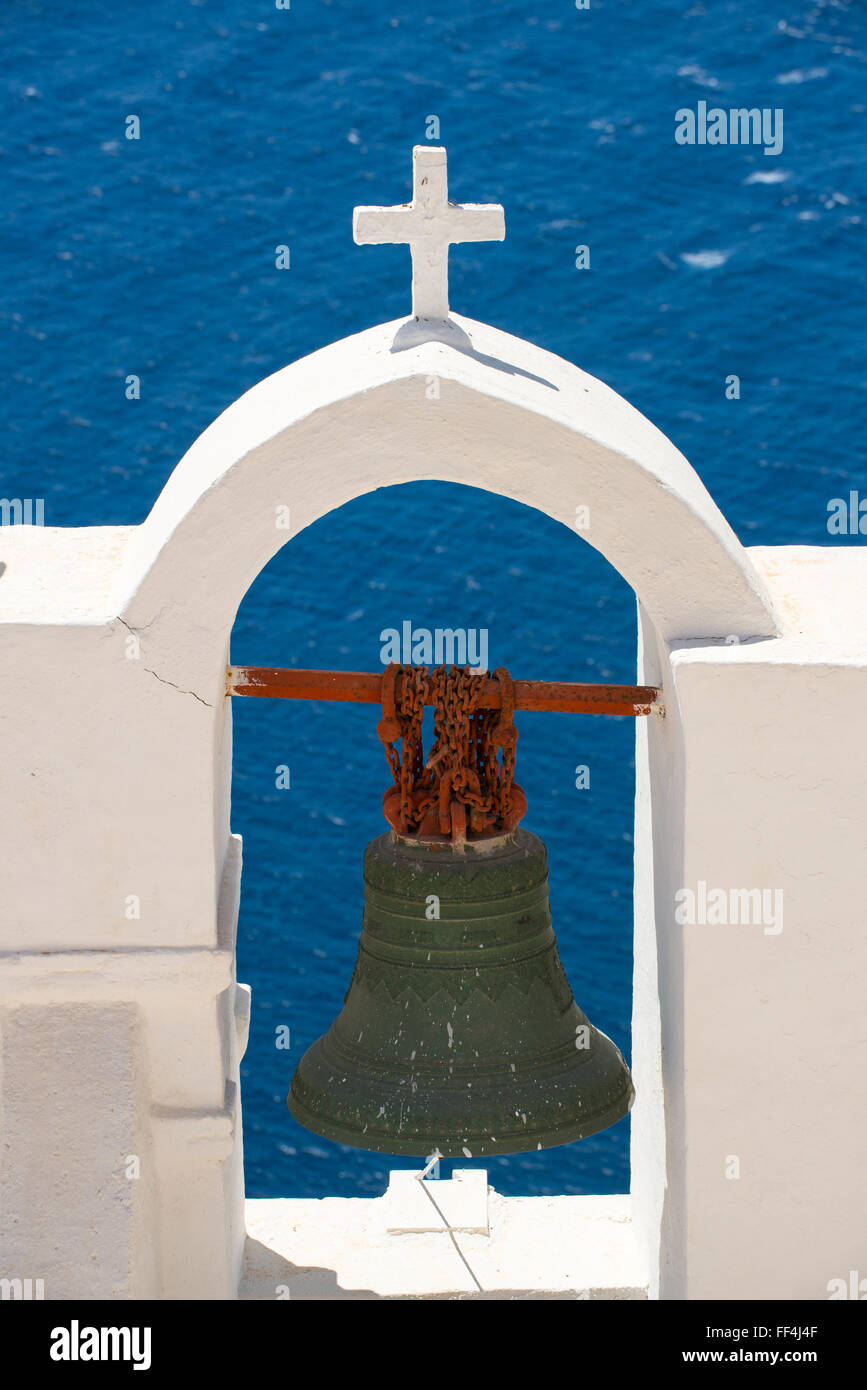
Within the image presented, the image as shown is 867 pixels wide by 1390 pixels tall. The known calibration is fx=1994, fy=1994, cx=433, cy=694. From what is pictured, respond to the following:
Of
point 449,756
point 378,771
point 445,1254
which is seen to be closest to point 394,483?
point 449,756

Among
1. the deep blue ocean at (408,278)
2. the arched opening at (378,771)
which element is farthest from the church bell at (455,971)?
the deep blue ocean at (408,278)

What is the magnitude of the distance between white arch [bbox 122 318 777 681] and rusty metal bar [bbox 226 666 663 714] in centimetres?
26

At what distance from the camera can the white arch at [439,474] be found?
466cm

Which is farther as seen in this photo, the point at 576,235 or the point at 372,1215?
the point at 576,235

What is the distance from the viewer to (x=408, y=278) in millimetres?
16031

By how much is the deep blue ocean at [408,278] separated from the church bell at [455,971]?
9398 millimetres

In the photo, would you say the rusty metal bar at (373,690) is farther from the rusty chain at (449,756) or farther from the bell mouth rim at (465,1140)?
the bell mouth rim at (465,1140)

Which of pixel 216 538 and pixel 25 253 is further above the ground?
pixel 25 253

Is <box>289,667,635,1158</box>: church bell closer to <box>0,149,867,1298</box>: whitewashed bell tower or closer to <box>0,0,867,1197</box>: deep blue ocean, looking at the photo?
<box>0,149,867,1298</box>: whitewashed bell tower

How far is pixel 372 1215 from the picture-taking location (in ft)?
21.5

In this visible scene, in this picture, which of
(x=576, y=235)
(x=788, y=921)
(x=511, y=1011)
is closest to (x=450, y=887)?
(x=511, y=1011)

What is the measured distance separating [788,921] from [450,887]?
2.72 ft

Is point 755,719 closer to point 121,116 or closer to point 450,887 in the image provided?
point 450,887

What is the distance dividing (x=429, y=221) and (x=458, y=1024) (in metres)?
1.97
